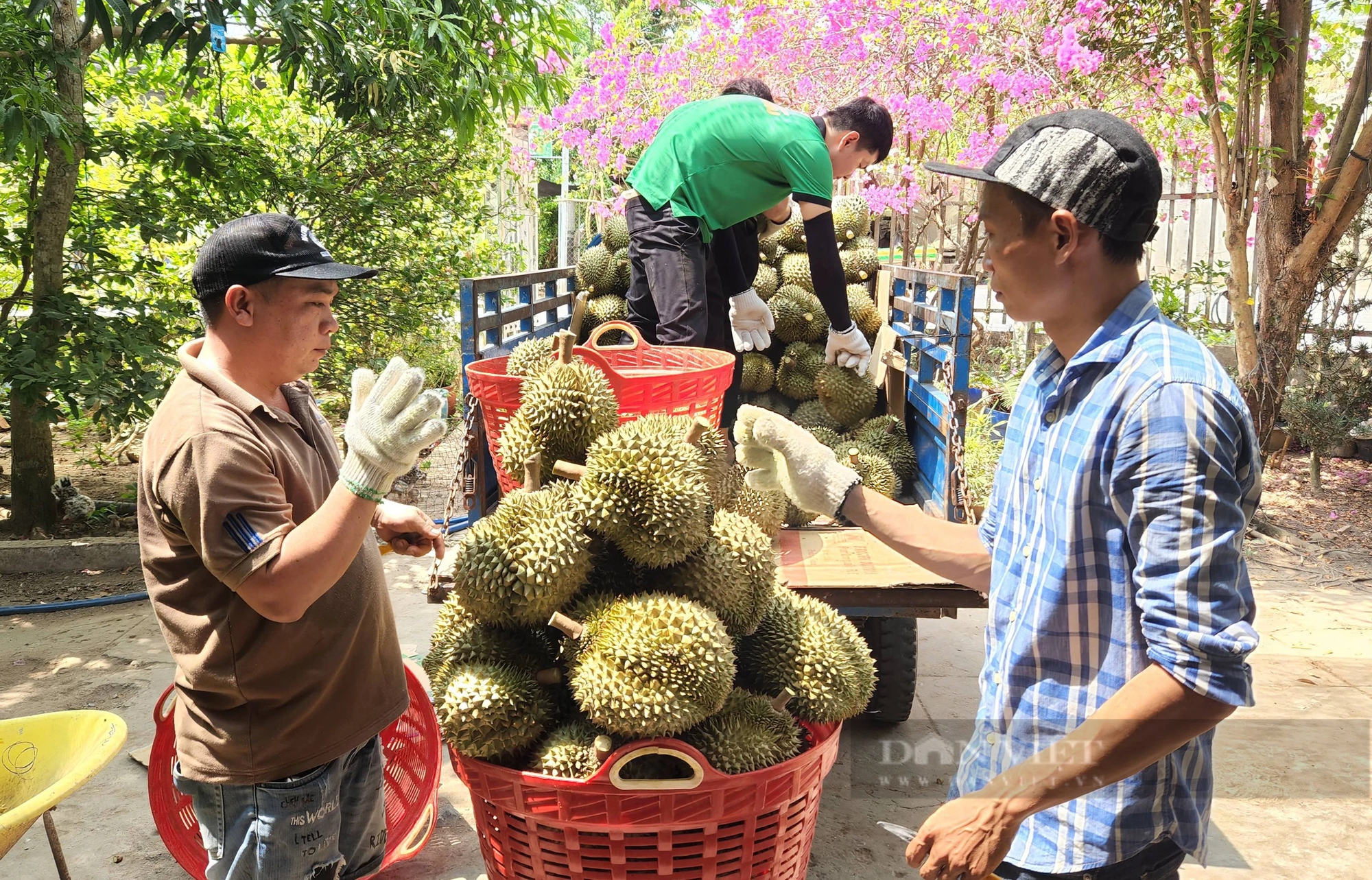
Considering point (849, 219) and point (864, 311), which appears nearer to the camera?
point (864, 311)

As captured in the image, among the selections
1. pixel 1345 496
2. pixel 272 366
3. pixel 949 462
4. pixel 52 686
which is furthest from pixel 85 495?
pixel 1345 496

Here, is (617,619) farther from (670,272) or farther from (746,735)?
(670,272)

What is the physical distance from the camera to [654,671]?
1816mm

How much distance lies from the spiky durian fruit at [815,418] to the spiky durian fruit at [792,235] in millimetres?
976

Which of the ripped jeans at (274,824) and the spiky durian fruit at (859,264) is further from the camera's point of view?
the spiky durian fruit at (859,264)

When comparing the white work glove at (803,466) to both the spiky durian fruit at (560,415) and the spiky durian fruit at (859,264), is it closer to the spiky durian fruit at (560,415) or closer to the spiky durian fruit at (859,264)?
the spiky durian fruit at (560,415)

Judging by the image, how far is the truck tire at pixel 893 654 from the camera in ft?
11.0

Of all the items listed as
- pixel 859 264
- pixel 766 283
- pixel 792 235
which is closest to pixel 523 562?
pixel 766 283

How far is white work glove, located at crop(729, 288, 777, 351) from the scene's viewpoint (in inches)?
166

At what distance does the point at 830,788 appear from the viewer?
323 cm

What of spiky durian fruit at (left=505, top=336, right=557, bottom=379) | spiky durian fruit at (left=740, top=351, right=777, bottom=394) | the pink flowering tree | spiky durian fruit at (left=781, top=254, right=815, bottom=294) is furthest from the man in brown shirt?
the pink flowering tree

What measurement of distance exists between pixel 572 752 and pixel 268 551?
0.71 metres

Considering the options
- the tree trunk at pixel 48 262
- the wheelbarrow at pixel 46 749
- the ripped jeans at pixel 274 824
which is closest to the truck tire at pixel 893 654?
the ripped jeans at pixel 274 824

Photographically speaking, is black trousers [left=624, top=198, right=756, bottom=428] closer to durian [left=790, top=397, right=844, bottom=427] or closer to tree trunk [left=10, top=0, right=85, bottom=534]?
durian [left=790, top=397, right=844, bottom=427]
